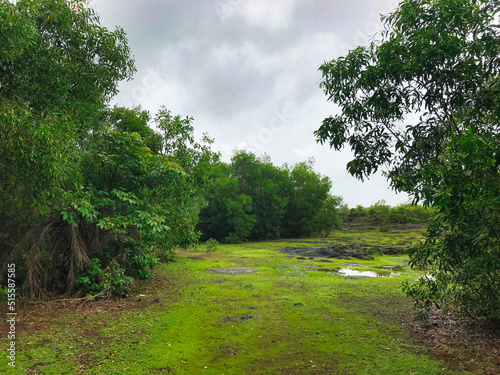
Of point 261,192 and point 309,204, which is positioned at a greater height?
point 261,192

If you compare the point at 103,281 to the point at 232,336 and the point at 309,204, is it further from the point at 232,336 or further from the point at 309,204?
the point at 309,204

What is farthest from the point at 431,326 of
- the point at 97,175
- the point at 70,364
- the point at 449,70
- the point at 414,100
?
the point at 97,175

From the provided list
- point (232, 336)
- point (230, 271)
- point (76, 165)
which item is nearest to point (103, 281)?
point (76, 165)

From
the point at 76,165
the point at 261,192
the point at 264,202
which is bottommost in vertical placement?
the point at 76,165

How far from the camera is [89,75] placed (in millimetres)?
9586

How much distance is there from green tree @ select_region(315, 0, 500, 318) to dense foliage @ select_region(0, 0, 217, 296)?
614 centimetres

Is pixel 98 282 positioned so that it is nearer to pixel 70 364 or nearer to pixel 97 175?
pixel 97 175

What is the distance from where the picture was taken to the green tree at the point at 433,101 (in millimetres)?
5320

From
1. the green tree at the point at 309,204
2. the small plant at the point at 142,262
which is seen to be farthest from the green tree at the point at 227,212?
the small plant at the point at 142,262

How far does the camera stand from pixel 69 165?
7.70 metres

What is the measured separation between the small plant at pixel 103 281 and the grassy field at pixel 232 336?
467 mm

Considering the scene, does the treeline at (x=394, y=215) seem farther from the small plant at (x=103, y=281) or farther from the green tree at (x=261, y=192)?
the small plant at (x=103, y=281)

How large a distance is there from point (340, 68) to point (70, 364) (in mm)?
7903

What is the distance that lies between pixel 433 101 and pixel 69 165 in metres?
8.39
